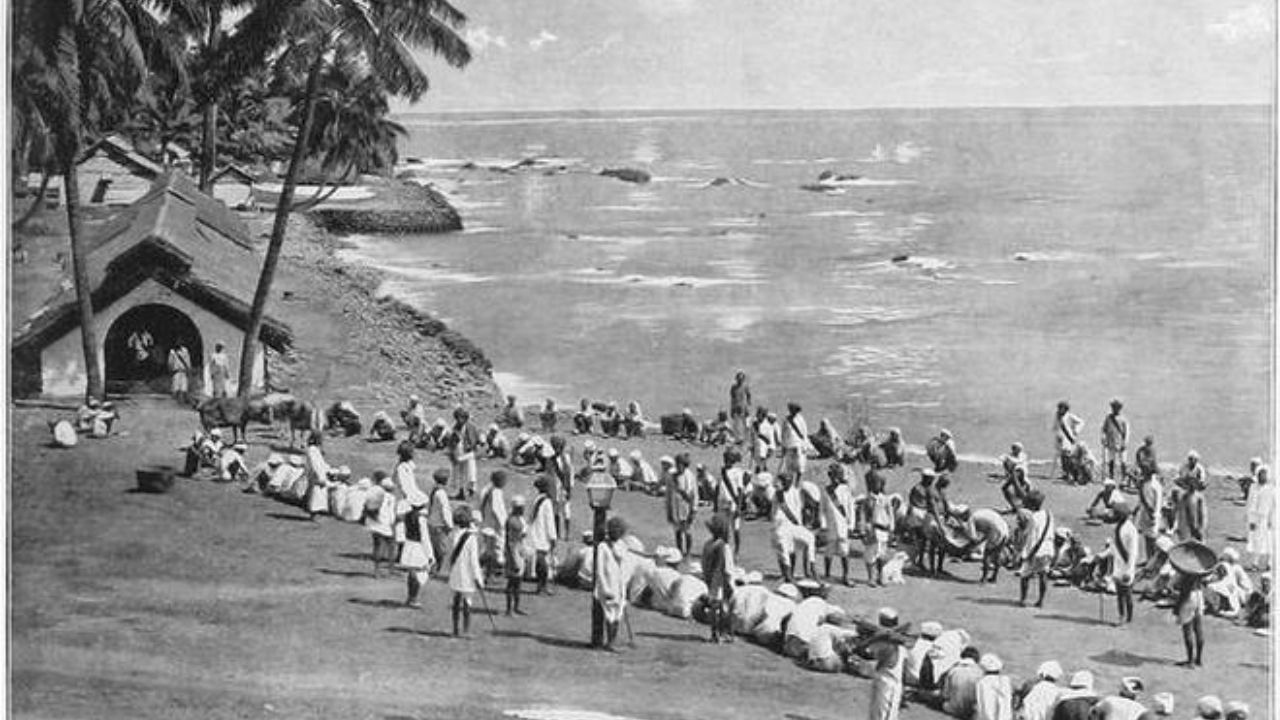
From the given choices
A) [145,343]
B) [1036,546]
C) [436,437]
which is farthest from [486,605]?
[1036,546]

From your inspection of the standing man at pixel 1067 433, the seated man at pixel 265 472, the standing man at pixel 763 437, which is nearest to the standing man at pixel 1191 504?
the standing man at pixel 1067 433

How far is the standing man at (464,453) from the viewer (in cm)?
781

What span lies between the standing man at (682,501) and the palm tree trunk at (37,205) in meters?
3.17

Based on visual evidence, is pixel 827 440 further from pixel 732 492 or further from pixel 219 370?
pixel 219 370

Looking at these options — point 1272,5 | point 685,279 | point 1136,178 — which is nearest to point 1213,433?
point 1136,178

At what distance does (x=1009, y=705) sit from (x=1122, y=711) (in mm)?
Answer: 436

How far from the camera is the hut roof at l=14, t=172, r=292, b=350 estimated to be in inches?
316

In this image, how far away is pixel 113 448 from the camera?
8.13 metres

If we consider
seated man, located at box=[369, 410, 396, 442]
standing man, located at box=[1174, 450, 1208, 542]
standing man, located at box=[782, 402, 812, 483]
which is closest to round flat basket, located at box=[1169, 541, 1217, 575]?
standing man, located at box=[1174, 450, 1208, 542]

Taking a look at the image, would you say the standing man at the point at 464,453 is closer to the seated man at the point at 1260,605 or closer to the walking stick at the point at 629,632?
the walking stick at the point at 629,632

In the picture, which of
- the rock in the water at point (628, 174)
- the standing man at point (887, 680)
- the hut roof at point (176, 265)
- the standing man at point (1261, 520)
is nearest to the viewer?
the standing man at point (1261, 520)

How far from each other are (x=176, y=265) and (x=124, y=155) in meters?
0.57

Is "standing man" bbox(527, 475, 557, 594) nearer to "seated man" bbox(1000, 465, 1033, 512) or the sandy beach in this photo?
the sandy beach

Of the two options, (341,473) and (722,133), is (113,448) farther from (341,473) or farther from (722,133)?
(722,133)
